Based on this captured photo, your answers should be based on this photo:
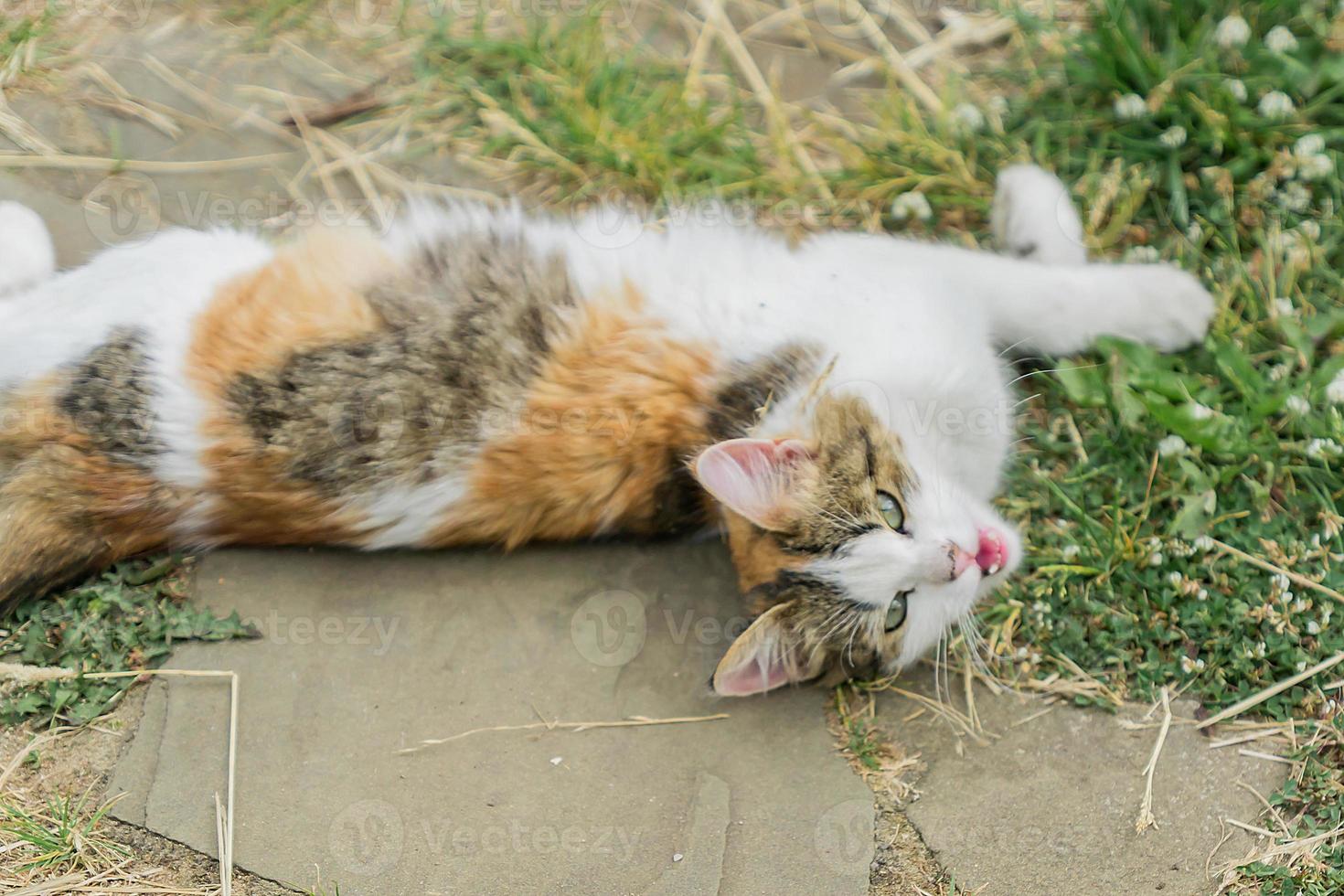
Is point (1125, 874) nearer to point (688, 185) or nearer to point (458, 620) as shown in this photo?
point (458, 620)

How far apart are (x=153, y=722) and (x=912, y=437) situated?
7.18ft

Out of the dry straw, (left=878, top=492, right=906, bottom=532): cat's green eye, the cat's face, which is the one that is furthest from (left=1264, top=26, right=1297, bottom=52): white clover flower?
the dry straw

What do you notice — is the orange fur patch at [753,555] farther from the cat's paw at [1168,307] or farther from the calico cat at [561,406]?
the cat's paw at [1168,307]

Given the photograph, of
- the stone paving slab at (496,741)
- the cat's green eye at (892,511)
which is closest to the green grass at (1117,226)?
the stone paving slab at (496,741)

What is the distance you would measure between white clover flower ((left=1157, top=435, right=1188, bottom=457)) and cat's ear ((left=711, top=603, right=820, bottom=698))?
120 centimetres

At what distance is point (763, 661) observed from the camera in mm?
2676

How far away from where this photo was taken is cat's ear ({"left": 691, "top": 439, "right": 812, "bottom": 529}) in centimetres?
245

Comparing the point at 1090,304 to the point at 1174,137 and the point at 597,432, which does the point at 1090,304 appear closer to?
the point at 1174,137

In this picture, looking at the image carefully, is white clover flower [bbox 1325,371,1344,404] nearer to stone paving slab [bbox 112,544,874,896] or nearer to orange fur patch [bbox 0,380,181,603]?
stone paving slab [bbox 112,544,874,896]

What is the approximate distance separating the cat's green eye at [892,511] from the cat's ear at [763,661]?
1.11 ft

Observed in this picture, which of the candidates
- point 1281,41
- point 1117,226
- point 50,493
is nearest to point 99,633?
point 50,493

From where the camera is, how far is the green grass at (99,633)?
2.76m

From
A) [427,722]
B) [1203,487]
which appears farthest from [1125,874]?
[427,722]

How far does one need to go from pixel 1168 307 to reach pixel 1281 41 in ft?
3.10
